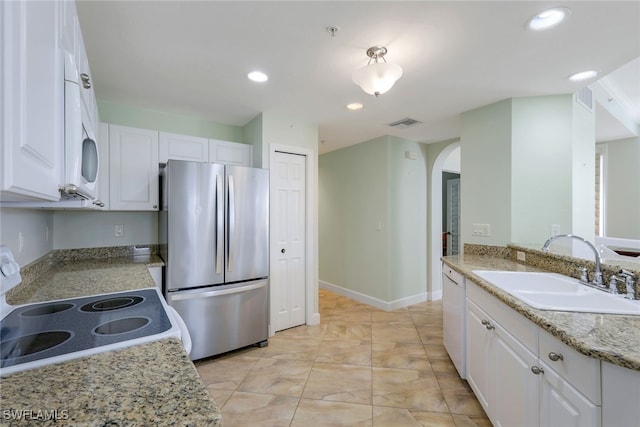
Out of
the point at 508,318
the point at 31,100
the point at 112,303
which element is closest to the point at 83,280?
the point at 112,303

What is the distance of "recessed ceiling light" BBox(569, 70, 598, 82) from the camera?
7.20 feet

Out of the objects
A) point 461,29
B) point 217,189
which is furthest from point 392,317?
point 461,29

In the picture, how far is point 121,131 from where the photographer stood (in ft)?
8.55

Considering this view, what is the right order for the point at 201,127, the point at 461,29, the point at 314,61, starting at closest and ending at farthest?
the point at 461,29, the point at 314,61, the point at 201,127

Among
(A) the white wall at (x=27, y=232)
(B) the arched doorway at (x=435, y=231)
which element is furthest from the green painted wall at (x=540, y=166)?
(A) the white wall at (x=27, y=232)

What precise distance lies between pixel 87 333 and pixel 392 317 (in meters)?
3.34

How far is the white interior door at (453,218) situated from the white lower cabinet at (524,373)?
451cm

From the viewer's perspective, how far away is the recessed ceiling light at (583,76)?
2195mm

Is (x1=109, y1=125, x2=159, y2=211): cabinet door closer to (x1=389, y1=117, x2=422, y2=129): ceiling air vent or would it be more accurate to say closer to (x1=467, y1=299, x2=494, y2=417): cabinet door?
(x1=389, y1=117, x2=422, y2=129): ceiling air vent

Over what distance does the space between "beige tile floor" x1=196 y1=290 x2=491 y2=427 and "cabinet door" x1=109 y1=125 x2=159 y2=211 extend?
162cm

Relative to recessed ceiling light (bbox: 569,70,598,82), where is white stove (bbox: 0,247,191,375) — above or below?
below

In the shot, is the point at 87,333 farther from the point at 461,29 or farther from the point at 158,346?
the point at 461,29

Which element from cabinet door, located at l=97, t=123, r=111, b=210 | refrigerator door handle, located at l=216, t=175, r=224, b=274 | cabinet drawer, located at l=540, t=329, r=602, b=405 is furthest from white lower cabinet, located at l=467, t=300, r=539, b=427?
cabinet door, located at l=97, t=123, r=111, b=210

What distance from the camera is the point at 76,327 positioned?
3.49 feet
